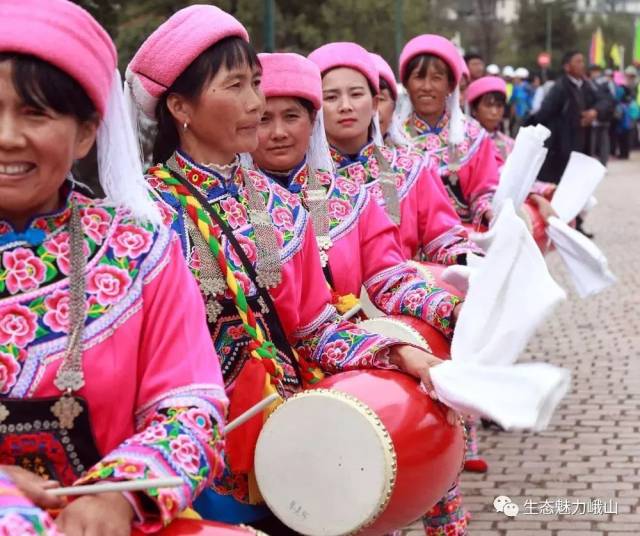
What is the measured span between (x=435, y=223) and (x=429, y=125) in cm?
134

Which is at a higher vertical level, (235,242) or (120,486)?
(235,242)

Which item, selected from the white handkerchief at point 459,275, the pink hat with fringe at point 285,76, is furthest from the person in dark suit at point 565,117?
the white handkerchief at point 459,275

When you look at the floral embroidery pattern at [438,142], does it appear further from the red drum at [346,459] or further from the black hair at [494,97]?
the red drum at [346,459]

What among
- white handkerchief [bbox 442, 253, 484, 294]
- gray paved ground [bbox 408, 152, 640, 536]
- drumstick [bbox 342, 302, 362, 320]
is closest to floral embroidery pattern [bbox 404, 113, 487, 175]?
gray paved ground [bbox 408, 152, 640, 536]

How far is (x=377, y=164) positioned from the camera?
16.4 feet

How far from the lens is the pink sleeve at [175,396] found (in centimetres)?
202

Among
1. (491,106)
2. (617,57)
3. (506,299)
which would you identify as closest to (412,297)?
(506,299)

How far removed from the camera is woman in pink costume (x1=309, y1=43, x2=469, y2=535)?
4793 millimetres

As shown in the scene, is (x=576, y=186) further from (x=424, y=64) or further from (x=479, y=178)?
(x=424, y=64)

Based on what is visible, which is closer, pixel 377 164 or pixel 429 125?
pixel 377 164

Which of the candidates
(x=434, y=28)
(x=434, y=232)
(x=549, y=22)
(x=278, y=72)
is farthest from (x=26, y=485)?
(x=549, y=22)

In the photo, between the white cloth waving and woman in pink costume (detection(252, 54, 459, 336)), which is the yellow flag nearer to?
woman in pink costume (detection(252, 54, 459, 336))

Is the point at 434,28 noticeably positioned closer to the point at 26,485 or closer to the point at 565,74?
the point at 565,74

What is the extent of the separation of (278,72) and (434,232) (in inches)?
63.0
